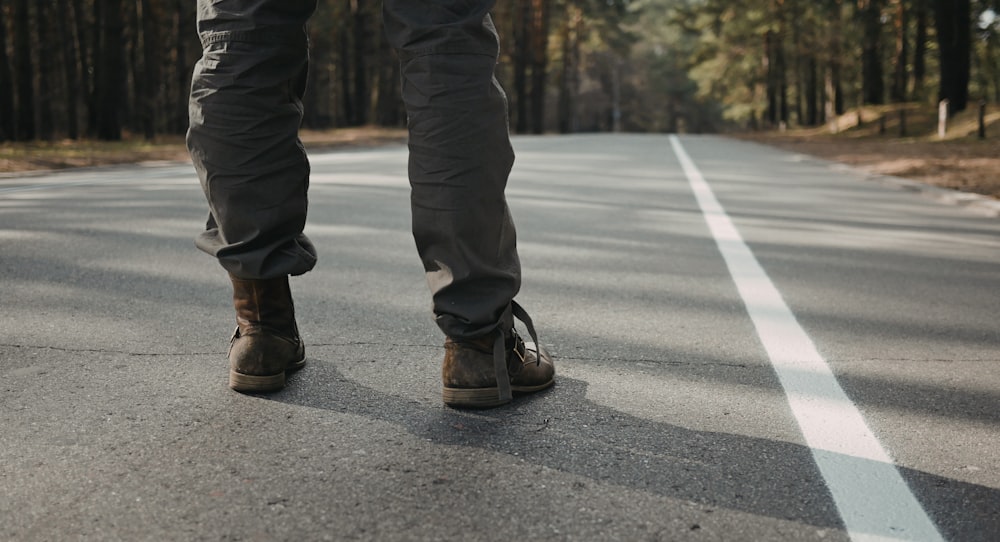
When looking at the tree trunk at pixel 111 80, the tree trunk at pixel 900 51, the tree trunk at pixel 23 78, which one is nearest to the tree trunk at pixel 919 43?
the tree trunk at pixel 900 51

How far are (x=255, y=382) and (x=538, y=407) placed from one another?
29.5 inches

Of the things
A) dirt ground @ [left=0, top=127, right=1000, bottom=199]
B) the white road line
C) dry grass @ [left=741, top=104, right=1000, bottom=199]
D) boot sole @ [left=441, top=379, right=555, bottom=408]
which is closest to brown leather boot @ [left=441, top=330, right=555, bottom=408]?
boot sole @ [left=441, top=379, right=555, bottom=408]

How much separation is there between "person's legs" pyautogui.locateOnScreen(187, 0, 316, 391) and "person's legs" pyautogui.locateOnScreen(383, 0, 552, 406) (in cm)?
34

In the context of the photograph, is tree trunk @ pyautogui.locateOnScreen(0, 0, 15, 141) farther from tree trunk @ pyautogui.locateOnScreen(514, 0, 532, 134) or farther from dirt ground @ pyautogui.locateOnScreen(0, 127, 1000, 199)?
tree trunk @ pyautogui.locateOnScreen(514, 0, 532, 134)

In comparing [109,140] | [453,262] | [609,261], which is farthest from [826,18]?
[453,262]

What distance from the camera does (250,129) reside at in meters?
2.77

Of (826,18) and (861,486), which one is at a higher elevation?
(826,18)

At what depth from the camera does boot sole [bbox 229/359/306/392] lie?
2.86 m

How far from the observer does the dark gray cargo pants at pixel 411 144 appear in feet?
8.60

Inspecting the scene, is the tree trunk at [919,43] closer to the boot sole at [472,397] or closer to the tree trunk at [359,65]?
the tree trunk at [359,65]

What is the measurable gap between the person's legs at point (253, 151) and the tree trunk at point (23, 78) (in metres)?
24.8

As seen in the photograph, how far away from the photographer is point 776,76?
56594 mm

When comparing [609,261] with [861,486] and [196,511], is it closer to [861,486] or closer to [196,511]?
[861,486]

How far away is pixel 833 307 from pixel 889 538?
264 centimetres
